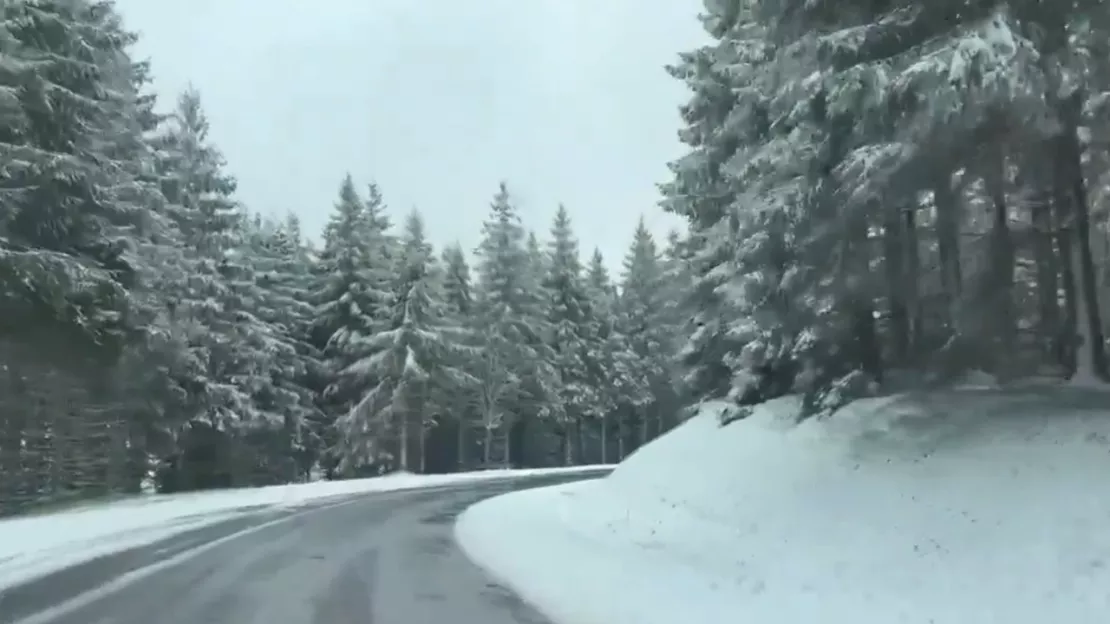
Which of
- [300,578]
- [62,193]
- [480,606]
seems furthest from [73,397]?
[480,606]

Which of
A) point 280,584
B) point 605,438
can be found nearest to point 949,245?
point 280,584

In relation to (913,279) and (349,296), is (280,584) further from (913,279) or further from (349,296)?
(349,296)

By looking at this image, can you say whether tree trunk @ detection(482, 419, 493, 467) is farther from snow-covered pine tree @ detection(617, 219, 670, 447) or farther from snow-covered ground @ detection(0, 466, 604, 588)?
snow-covered ground @ detection(0, 466, 604, 588)

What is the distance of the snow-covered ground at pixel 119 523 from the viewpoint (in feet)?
53.1

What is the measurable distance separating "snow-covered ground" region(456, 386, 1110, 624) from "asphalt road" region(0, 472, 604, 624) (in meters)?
0.79

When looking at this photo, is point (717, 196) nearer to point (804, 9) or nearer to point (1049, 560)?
point (804, 9)

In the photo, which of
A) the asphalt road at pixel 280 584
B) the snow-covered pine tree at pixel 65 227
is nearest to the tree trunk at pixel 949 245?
the asphalt road at pixel 280 584

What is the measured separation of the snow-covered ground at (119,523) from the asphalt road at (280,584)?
685 millimetres

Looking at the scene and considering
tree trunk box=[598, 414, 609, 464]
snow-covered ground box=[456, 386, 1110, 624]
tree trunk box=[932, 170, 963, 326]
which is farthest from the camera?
tree trunk box=[598, 414, 609, 464]

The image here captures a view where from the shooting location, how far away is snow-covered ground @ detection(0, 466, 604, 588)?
16172 millimetres

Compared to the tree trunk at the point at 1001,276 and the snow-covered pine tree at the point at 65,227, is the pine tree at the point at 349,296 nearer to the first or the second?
the snow-covered pine tree at the point at 65,227

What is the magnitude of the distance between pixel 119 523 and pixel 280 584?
11.9 meters

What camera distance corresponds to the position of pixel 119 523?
2330 centimetres

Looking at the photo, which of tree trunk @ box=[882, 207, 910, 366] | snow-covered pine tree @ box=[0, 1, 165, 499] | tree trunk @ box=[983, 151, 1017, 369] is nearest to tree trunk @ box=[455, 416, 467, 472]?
snow-covered pine tree @ box=[0, 1, 165, 499]
